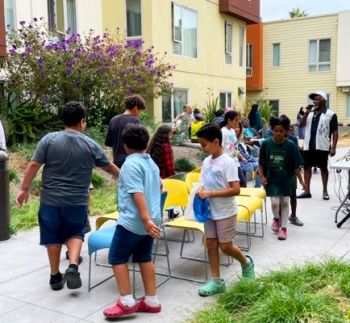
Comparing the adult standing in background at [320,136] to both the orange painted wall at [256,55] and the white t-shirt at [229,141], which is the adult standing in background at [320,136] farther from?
the orange painted wall at [256,55]

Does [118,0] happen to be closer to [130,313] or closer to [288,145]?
[288,145]

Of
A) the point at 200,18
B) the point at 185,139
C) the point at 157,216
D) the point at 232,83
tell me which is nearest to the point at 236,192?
the point at 157,216

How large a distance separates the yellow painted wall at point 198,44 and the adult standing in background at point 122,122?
33.3 feet

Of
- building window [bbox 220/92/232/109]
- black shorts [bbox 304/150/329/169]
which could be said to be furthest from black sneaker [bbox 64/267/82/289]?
building window [bbox 220/92/232/109]

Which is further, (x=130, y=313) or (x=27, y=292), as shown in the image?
(x=27, y=292)

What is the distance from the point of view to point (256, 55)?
27984 mm

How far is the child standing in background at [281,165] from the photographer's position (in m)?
6.02

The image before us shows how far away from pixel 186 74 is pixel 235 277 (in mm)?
14436

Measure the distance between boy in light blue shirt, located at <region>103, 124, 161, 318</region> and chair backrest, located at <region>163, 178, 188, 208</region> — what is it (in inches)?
78.1

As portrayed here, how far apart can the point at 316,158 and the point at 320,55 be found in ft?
65.7

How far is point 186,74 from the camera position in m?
18.4

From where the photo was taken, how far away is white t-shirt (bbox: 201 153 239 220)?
13.5ft

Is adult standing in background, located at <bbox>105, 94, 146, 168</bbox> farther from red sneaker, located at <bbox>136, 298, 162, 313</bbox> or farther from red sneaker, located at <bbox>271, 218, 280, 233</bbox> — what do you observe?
red sneaker, located at <bbox>136, 298, 162, 313</bbox>

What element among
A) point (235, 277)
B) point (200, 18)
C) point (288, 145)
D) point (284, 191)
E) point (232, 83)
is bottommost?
point (235, 277)
